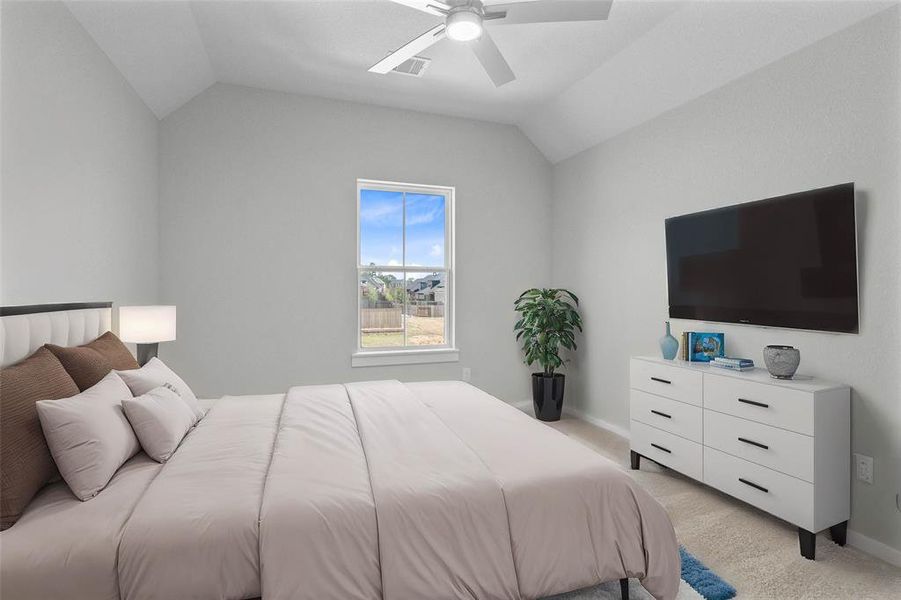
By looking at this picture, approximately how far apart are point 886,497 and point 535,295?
2.83 metres

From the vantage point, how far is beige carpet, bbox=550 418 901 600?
1.94 meters

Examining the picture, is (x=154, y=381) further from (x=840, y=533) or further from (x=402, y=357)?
(x=840, y=533)

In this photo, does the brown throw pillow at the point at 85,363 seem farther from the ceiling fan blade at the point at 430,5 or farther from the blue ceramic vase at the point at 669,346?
the blue ceramic vase at the point at 669,346

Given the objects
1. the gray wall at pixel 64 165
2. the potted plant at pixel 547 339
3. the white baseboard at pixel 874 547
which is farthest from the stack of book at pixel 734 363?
the gray wall at pixel 64 165

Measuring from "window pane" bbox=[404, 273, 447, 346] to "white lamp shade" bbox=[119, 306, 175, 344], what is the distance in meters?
2.07

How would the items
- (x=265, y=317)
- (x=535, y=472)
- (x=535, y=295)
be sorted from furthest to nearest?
(x=535, y=295) → (x=265, y=317) → (x=535, y=472)

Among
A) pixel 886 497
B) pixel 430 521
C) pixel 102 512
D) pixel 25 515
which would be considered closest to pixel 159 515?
pixel 102 512

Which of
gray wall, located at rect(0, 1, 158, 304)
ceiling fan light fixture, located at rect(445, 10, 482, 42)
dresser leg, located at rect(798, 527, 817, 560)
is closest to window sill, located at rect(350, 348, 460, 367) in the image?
gray wall, located at rect(0, 1, 158, 304)

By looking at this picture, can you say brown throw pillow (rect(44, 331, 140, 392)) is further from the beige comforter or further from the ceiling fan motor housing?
the ceiling fan motor housing

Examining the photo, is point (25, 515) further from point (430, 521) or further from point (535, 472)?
point (535, 472)

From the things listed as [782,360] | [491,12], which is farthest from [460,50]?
[782,360]

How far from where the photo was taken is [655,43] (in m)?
3.04

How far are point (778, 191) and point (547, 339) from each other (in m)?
2.19

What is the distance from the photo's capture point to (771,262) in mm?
2672
